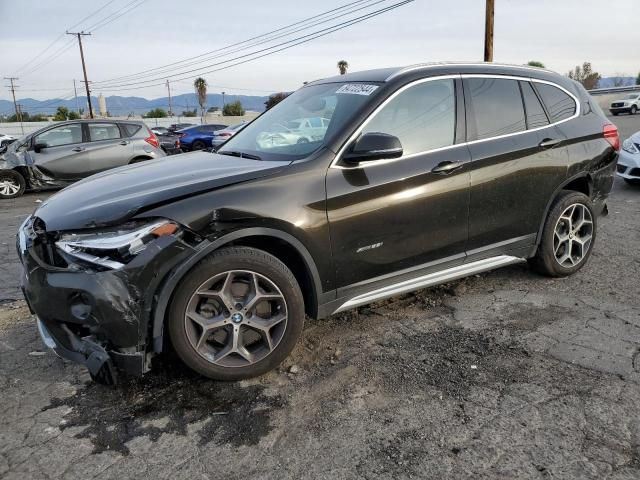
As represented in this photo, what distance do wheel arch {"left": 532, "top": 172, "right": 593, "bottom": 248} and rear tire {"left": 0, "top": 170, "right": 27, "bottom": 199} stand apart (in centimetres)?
1060

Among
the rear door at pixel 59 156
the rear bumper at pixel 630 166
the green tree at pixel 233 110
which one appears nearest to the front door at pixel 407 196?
the rear bumper at pixel 630 166

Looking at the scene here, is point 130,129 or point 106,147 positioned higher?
point 130,129

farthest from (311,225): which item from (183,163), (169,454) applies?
(169,454)

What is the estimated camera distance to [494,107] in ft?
12.7

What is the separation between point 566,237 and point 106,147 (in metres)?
9.61

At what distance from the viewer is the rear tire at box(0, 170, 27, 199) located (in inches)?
426

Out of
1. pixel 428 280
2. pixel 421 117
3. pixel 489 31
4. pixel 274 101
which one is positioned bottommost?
pixel 428 280

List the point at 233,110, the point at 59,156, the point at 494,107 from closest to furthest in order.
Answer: the point at 494,107
the point at 59,156
the point at 233,110

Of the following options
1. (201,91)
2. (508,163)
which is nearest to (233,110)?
(201,91)

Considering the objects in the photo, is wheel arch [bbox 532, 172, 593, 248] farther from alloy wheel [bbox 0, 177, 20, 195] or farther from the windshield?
alloy wheel [bbox 0, 177, 20, 195]

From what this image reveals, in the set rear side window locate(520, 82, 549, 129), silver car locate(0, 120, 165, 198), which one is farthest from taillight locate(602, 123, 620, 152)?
silver car locate(0, 120, 165, 198)

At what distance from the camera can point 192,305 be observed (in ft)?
9.05

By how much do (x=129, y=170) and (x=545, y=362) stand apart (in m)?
2.96

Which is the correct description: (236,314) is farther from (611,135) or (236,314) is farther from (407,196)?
(611,135)
